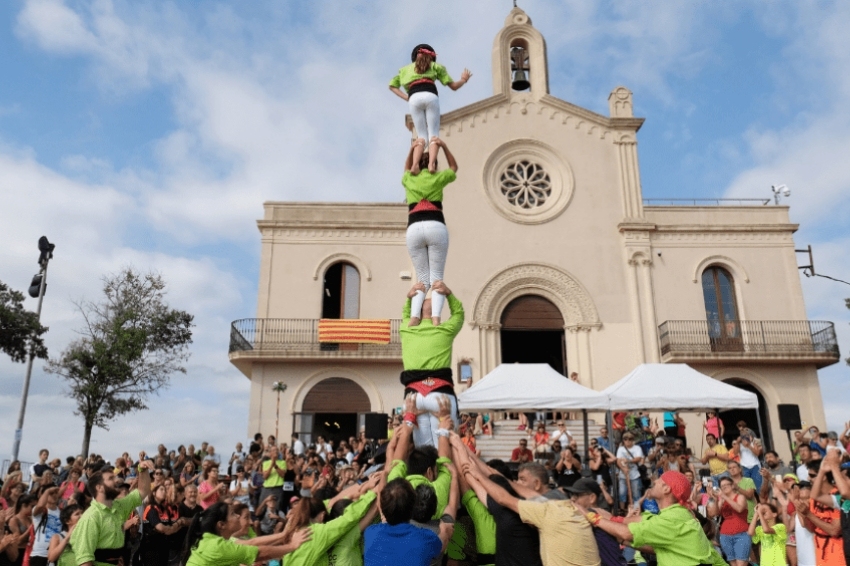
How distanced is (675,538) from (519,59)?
2317 centimetres

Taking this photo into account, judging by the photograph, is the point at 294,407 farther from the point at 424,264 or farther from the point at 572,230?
the point at 424,264

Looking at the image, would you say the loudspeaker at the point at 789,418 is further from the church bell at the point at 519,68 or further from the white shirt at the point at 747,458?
the church bell at the point at 519,68

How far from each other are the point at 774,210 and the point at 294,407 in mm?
18102

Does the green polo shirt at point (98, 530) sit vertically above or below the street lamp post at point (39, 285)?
below

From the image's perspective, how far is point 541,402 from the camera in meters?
13.8

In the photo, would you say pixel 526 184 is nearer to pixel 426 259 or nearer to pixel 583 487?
pixel 426 259

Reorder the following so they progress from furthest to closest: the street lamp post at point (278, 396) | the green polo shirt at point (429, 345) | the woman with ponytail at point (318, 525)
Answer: the street lamp post at point (278, 396)
the green polo shirt at point (429, 345)
the woman with ponytail at point (318, 525)

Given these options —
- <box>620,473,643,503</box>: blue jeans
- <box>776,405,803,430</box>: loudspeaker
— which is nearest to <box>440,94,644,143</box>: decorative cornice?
<box>776,405,803,430</box>: loudspeaker

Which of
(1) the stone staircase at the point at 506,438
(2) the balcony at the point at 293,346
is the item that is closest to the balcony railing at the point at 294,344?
(2) the balcony at the point at 293,346

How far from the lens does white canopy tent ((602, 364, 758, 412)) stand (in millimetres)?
13758

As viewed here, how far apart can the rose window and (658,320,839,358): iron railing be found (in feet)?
20.1

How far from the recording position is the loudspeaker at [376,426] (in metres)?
15.4

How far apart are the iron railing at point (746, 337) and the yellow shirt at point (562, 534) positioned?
62.3 ft

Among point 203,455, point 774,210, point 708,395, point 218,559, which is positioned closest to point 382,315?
point 203,455
